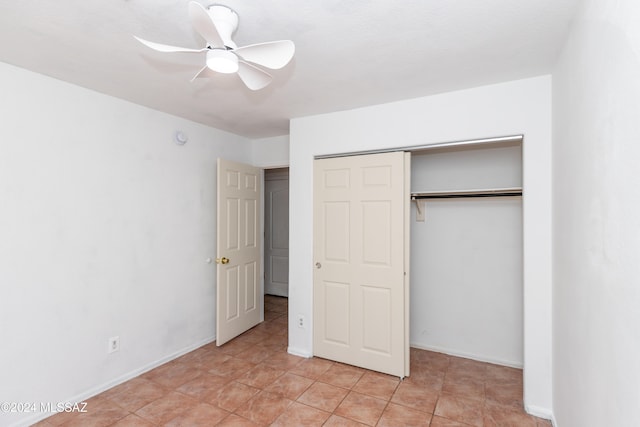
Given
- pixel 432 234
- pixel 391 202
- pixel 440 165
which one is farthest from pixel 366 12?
pixel 432 234

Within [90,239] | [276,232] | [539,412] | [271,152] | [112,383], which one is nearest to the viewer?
[539,412]

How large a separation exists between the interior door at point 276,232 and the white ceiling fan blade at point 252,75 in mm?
3744

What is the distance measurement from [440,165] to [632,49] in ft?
7.96

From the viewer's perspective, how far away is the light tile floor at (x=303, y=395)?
7.36ft

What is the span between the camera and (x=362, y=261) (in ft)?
9.83

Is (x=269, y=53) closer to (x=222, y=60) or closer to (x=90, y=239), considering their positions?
(x=222, y=60)

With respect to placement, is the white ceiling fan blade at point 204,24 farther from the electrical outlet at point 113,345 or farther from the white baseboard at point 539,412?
the white baseboard at point 539,412

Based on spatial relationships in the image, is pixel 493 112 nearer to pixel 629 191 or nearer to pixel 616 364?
pixel 629 191

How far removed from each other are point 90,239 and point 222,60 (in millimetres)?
1931

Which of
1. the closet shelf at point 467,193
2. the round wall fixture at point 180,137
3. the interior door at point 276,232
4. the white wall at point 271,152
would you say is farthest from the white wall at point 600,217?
the interior door at point 276,232

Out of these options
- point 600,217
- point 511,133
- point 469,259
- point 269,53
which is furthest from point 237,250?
point 600,217

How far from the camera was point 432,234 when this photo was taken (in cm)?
337

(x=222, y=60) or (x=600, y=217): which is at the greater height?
(x=222, y=60)

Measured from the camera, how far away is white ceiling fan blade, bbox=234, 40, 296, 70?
144 cm
